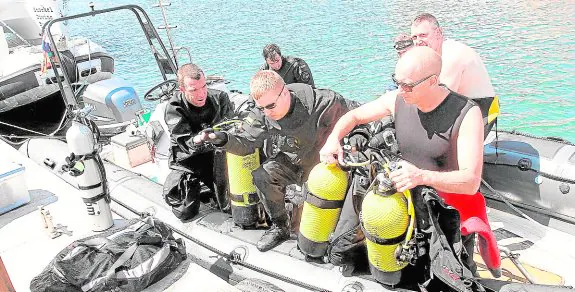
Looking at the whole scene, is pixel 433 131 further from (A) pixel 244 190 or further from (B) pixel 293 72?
(B) pixel 293 72

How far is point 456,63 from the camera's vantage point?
301 cm

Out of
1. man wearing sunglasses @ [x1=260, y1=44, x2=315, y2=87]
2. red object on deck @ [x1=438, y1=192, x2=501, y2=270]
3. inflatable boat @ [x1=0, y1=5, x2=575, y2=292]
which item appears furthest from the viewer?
man wearing sunglasses @ [x1=260, y1=44, x2=315, y2=87]

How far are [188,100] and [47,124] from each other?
5578mm

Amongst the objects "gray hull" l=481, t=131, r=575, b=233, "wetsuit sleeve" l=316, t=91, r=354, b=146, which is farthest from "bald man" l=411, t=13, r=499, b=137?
"wetsuit sleeve" l=316, t=91, r=354, b=146

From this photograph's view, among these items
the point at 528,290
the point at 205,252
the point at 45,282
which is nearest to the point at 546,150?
the point at 528,290

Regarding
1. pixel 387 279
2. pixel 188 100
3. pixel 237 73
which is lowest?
pixel 237 73

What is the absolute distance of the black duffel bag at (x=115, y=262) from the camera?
2.53 meters

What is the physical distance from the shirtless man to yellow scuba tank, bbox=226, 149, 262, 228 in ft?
4.20

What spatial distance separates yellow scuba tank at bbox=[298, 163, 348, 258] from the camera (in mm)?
2443

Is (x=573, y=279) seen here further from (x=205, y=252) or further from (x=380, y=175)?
(x=205, y=252)

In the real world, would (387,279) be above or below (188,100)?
below

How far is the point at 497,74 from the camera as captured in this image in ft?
31.9

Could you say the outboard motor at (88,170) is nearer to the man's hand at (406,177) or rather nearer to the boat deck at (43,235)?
the boat deck at (43,235)

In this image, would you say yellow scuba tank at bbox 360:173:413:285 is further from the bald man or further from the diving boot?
the bald man
